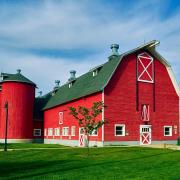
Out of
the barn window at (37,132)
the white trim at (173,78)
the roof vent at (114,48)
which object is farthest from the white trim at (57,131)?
the white trim at (173,78)

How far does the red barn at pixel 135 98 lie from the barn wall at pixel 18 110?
11.8 metres

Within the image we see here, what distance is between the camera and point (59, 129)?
4491cm

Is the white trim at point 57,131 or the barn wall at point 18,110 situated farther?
the barn wall at point 18,110

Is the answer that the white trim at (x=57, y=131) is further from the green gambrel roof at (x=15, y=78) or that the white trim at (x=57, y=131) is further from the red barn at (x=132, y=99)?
the green gambrel roof at (x=15, y=78)

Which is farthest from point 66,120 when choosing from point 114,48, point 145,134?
point 145,134

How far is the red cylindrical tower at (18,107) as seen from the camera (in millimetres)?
48000

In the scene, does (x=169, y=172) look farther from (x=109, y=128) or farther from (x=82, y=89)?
(x=82, y=89)

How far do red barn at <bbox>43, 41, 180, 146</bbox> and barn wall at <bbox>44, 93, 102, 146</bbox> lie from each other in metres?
0.10

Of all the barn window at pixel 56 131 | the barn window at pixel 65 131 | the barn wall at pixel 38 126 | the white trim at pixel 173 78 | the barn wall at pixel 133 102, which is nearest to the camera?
the barn wall at pixel 133 102

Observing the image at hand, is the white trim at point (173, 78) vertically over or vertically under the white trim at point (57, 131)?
over

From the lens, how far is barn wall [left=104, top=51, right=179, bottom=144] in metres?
33.2

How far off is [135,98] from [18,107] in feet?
66.3

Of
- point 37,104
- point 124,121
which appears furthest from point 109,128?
point 37,104

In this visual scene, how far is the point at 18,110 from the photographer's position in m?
48.3
